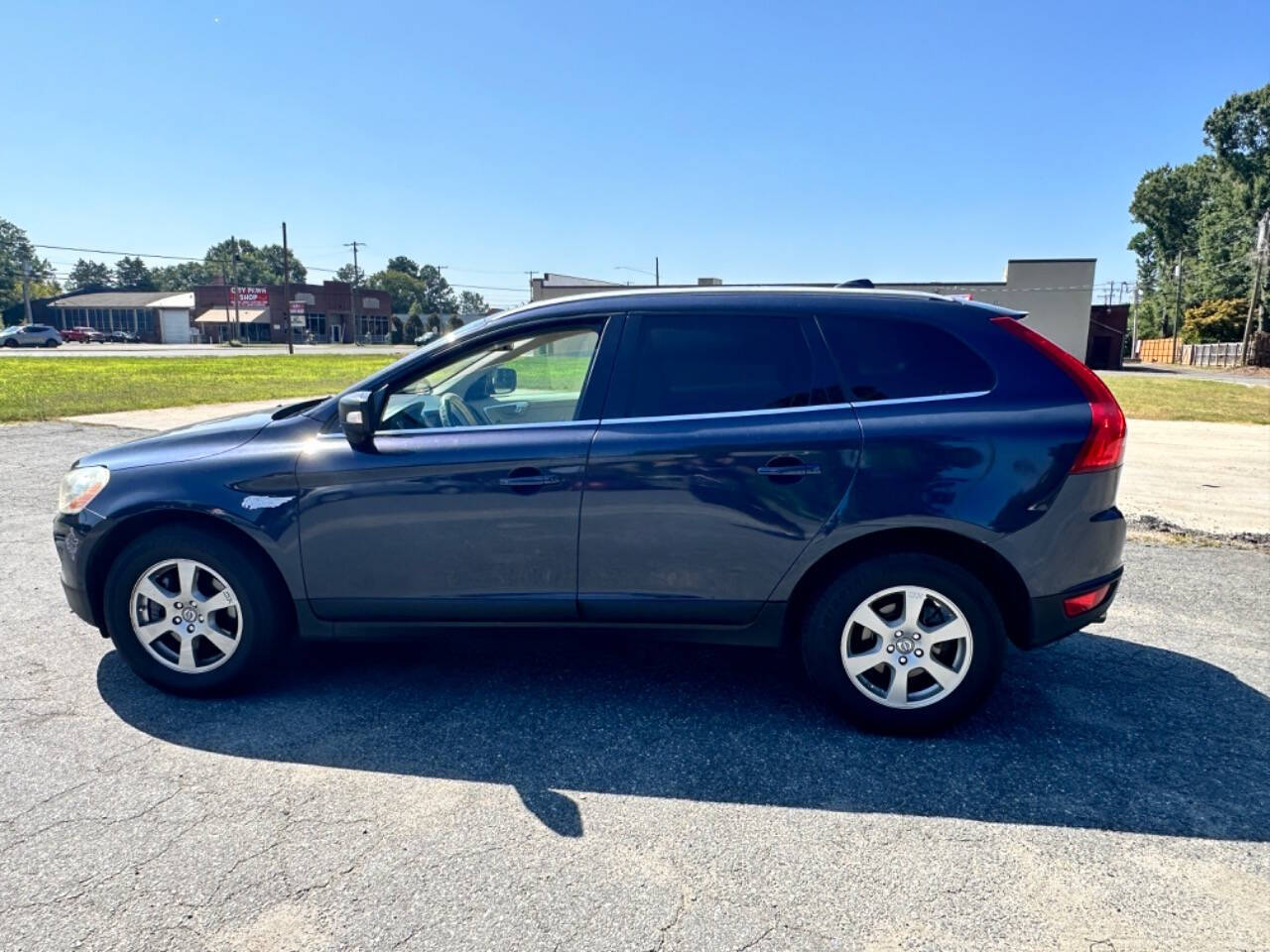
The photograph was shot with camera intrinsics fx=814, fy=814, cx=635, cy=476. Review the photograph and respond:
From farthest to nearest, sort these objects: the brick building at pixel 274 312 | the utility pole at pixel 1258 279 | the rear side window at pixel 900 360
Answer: the brick building at pixel 274 312 < the utility pole at pixel 1258 279 < the rear side window at pixel 900 360

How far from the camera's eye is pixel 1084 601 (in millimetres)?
3316

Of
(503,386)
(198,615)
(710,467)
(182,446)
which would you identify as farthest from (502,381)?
(198,615)

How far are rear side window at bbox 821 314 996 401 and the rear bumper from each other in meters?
0.89

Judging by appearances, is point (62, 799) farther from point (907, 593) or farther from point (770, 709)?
point (907, 593)

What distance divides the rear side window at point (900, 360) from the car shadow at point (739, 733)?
1435 millimetres

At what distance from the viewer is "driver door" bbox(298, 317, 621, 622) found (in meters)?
3.38

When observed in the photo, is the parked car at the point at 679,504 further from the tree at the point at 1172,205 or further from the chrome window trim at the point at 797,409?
the tree at the point at 1172,205

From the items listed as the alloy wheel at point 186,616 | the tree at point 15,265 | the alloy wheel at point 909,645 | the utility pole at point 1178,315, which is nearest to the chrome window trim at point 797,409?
the alloy wheel at point 909,645

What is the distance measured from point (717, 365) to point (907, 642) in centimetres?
138

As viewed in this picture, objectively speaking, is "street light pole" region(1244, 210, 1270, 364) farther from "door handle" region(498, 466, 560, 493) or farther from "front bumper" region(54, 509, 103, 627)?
"front bumper" region(54, 509, 103, 627)

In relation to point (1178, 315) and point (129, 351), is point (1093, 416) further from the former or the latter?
point (1178, 315)

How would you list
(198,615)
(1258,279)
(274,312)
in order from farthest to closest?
(274,312), (1258,279), (198,615)

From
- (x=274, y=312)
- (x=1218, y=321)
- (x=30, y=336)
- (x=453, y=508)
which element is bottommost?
(x=453, y=508)

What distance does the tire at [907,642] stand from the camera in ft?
10.7
